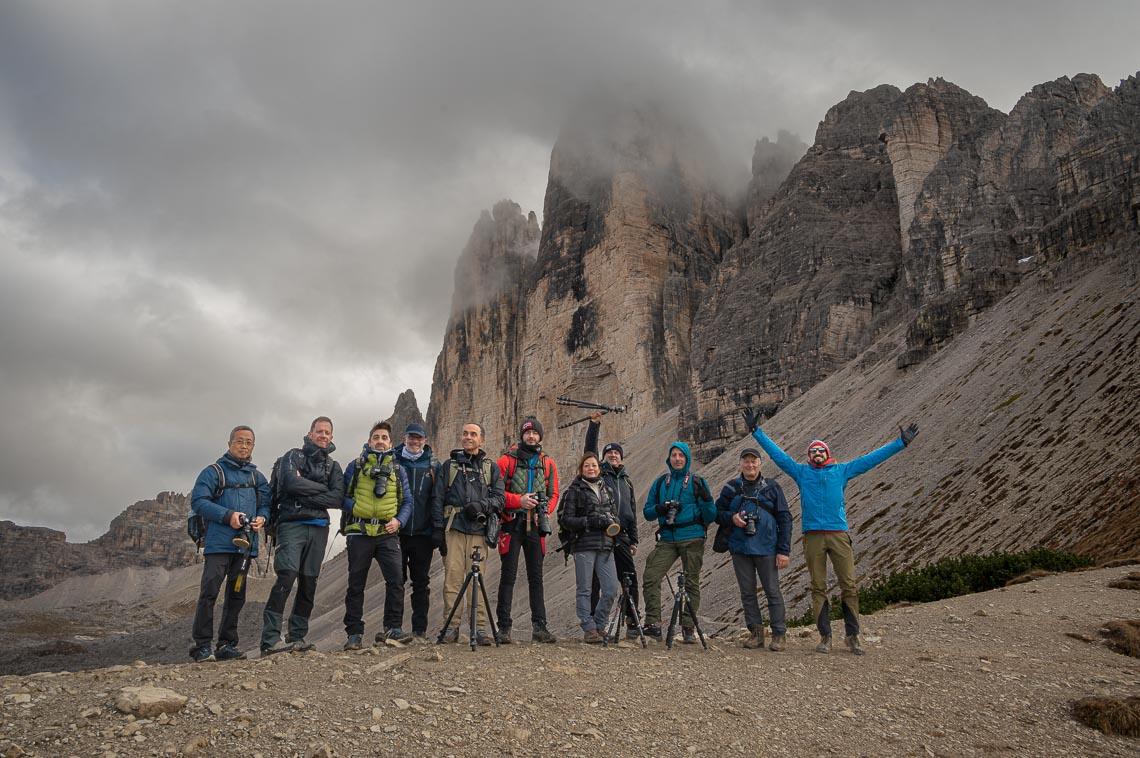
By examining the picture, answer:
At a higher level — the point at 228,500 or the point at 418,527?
the point at 228,500

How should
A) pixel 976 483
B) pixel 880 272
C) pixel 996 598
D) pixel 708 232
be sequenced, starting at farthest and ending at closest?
pixel 708 232
pixel 880 272
pixel 976 483
pixel 996 598

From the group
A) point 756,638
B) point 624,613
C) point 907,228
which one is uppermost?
point 907,228

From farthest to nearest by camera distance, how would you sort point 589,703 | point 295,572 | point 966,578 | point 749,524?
point 966,578
point 749,524
point 295,572
point 589,703

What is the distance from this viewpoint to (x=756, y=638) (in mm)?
8359

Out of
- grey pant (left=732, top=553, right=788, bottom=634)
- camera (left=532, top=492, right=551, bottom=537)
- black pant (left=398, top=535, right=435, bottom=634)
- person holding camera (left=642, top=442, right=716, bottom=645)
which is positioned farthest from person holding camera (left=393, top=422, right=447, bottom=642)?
grey pant (left=732, top=553, right=788, bottom=634)

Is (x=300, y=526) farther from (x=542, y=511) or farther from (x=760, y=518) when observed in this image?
(x=760, y=518)

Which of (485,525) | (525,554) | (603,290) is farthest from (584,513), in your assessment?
(603,290)

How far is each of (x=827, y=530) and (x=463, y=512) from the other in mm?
3924

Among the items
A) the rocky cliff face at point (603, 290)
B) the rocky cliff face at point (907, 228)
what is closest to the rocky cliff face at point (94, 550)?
the rocky cliff face at point (603, 290)

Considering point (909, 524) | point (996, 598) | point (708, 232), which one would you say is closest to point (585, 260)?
point (708, 232)

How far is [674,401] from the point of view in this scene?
6638cm

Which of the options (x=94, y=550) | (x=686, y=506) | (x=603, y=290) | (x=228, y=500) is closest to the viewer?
(x=228, y=500)

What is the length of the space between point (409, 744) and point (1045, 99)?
172ft

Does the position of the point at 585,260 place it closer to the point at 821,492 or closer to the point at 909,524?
the point at 909,524
